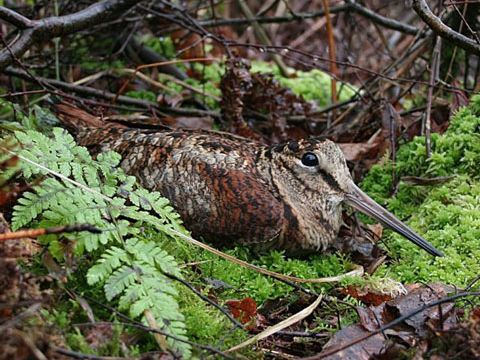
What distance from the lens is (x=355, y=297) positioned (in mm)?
3023

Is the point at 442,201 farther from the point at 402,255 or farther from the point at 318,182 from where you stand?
the point at 318,182

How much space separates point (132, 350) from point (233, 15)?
7.17 meters

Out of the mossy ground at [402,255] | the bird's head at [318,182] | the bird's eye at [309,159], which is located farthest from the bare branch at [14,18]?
the bird's eye at [309,159]

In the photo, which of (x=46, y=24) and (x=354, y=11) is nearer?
(x=46, y=24)

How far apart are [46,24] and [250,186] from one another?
1.43 meters

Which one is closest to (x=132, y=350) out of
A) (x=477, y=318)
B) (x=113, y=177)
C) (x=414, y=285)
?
(x=113, y=177)

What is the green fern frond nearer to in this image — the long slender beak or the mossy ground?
the mossy ground

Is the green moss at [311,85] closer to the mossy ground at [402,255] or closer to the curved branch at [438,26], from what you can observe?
the mossy ground at [402,255]

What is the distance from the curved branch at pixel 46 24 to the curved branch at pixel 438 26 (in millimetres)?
1645

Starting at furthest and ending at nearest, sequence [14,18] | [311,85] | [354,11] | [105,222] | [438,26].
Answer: [311,85] → [354,11] → [14,18] → [438,26] → [105,222]

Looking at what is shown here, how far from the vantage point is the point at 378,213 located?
3.60 metres

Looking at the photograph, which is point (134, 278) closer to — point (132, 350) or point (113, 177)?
point (132, 350)

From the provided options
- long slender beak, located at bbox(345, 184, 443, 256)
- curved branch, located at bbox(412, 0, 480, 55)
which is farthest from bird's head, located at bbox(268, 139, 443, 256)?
curved branch, located at bbox(412, 0, 480, 55)

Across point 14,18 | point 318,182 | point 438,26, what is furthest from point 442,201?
point 14,18
